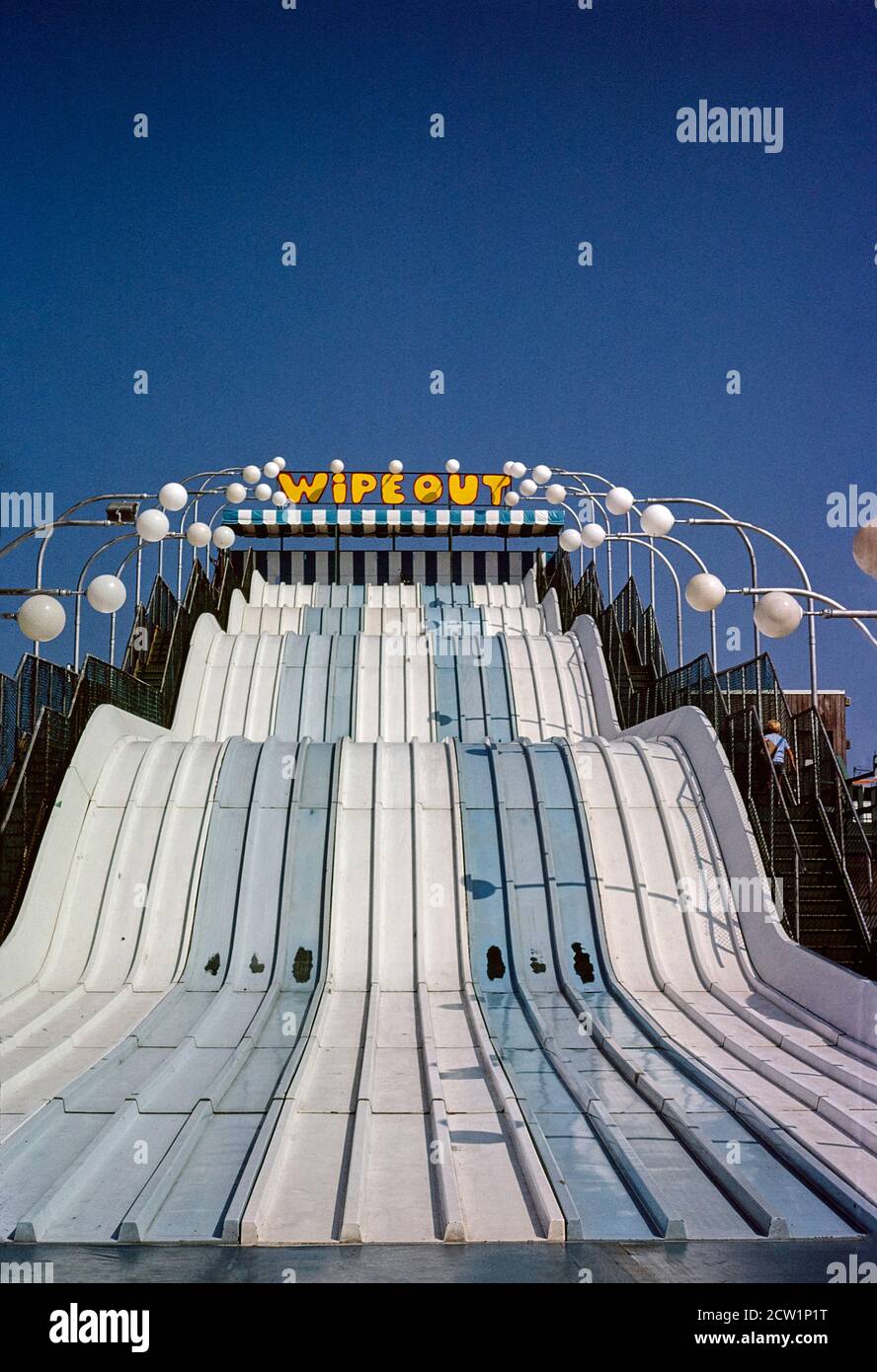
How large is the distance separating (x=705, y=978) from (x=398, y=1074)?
4.49 meters

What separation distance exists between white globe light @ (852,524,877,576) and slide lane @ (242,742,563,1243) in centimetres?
460

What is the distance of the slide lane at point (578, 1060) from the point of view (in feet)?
22.8

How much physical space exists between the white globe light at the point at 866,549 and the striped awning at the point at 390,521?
1143 inches

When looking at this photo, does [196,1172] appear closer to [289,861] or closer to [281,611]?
[289,861]

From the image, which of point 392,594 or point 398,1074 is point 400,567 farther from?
point 398,1074

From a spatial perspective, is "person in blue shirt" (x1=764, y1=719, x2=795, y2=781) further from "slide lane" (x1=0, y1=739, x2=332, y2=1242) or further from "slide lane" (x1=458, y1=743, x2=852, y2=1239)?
"slide lane" (x1=0, y1=739, x2=332, y2=1242)

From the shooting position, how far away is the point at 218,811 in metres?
15.4

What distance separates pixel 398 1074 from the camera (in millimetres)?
9773

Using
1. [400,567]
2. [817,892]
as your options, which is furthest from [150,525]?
[400,567]

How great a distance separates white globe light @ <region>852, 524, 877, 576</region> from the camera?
27.1 feet

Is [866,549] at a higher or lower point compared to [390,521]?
lower

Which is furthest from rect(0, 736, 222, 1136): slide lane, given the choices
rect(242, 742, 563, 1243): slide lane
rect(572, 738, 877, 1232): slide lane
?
rect(572, 738, 877, 1232): slide lane

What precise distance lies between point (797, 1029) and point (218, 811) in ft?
25.2
